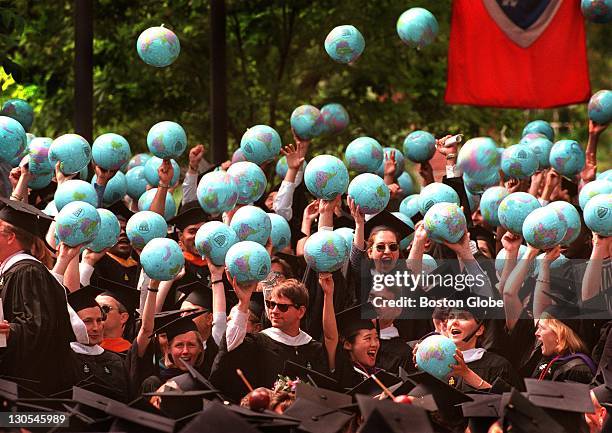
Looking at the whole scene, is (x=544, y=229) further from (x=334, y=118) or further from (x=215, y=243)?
(x=334, y=118)

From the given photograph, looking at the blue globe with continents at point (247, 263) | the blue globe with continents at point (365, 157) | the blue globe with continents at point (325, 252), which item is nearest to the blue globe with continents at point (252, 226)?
the blue globe with continents at point (325, 252)

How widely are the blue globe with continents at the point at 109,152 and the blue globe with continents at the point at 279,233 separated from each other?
1.23m

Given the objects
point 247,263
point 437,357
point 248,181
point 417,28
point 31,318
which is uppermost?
point 417,28

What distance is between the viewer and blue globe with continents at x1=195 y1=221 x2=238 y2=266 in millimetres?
9344

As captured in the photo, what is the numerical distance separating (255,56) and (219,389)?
6813mm

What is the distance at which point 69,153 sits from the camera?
10.4m

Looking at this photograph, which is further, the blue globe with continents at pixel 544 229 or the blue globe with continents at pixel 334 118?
the blue globe with continents at pixel 334 118

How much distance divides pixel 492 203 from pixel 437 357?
7.39 ft

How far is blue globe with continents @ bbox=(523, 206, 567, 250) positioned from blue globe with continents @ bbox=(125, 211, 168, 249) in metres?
2.36

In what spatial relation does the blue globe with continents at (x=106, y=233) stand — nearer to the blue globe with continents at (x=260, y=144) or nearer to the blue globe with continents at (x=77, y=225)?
the blue globe with continents at (x=77, y=225)

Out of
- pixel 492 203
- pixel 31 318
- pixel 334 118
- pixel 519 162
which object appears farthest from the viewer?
pixel 334 118

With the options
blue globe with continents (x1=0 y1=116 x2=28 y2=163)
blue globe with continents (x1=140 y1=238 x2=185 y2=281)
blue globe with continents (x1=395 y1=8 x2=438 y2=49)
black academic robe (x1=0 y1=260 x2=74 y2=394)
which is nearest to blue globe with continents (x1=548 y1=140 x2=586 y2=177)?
blue globe with continents (x1=395 y1=8 x2=438 y2=49)

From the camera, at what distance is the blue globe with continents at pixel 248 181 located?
34.3 ft

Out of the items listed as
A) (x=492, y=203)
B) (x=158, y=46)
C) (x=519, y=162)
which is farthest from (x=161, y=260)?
(x=519, y=162)
